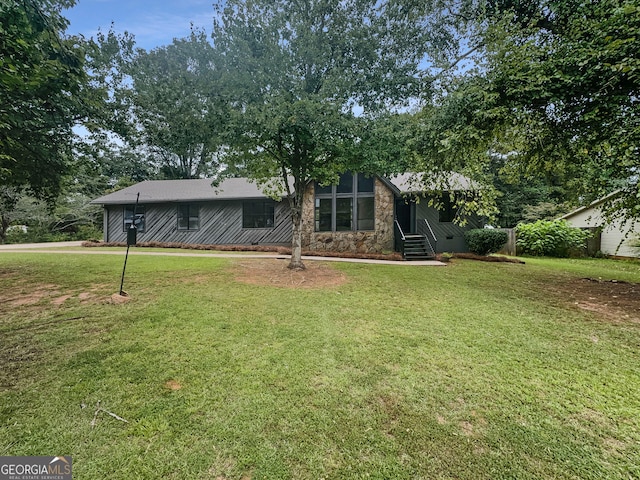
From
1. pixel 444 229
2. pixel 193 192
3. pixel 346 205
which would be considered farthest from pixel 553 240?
pixel 193 192

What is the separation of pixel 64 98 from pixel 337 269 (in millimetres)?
7784

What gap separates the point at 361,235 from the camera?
13234 millimetres

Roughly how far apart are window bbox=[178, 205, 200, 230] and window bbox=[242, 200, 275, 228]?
2861 millimetres

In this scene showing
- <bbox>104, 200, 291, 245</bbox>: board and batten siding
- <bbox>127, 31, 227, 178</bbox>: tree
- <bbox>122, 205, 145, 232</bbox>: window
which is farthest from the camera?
<bbox>122, 205, 145, 232</bbox>: window

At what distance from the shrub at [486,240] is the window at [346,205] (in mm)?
4365

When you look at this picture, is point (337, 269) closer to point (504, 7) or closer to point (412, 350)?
point (412, 350)

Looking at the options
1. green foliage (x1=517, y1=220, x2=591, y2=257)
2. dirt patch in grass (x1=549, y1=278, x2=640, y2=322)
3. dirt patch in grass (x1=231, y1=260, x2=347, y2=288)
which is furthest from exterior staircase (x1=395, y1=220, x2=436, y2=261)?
green foliage (x1=517, y1=220, x2=591, y2=257)

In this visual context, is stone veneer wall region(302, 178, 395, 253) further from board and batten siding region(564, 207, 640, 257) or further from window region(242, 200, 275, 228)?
board and batten siding region(564, 207, 640, 257)

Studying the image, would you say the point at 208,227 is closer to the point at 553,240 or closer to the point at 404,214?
the point at 404,214

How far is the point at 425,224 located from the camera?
44.3ft

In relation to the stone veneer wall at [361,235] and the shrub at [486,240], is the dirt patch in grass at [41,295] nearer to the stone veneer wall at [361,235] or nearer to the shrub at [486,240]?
the stone veneer wall at [361,235]

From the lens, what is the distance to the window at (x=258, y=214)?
50.3 feet

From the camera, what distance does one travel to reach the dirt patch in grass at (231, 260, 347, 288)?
7056mm

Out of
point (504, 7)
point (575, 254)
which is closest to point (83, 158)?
point (504, 7)
